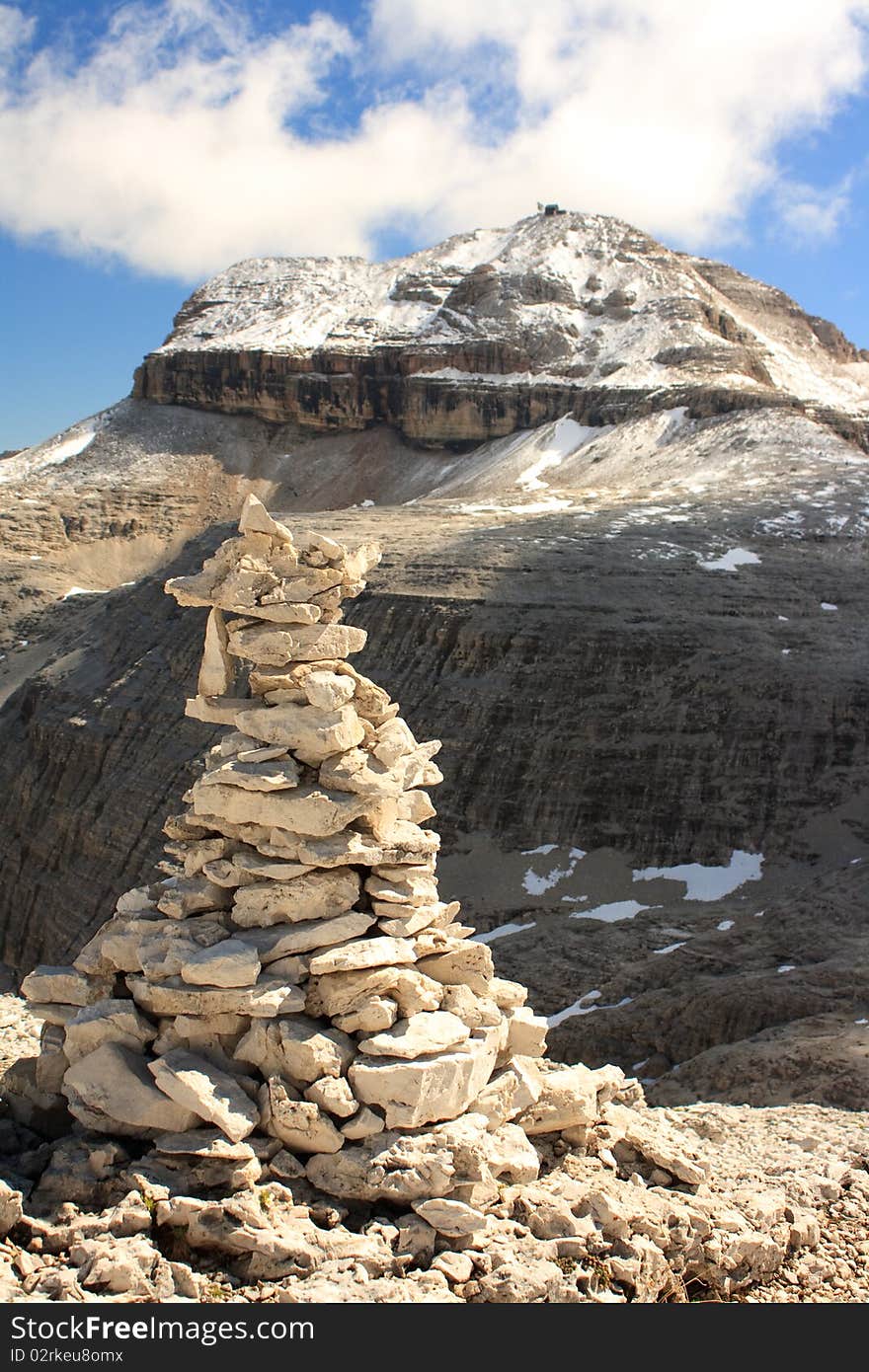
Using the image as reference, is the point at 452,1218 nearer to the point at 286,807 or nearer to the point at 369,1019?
the point at 369,1019

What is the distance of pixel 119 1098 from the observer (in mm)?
8852

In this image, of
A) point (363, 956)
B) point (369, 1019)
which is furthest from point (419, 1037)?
point (363, 956)

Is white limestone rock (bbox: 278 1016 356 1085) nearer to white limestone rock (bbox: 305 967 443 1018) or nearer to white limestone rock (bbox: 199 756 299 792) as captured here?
white limestone rock (bbox: 305 967 443 1018)

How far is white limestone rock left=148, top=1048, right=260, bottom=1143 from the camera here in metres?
8.52

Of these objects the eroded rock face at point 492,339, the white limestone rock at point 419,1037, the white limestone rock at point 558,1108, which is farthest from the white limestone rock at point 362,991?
the eroded rock face at point 492,339

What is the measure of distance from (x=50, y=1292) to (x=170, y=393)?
11160 centimetres

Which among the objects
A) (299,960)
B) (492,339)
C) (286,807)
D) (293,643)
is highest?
(492,339)

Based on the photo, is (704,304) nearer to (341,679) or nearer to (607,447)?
(607,447)

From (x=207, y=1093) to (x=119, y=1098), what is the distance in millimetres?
719

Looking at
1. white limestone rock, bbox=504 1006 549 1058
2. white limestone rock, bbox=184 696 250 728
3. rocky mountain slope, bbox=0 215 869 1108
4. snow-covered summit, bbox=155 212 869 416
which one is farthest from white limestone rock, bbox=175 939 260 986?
snow-covered summit, bbox=155 212 869 416

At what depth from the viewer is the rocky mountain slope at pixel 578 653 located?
26.2m

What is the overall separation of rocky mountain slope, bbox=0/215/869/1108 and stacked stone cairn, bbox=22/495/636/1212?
6.85 meters
